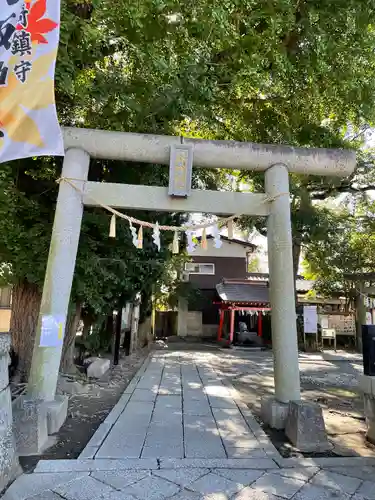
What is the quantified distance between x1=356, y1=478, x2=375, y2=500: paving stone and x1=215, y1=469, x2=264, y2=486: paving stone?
880 millimetres

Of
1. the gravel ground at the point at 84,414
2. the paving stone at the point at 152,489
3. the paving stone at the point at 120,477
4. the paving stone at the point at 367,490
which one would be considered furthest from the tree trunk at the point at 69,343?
the paving stone at the point at 367,490

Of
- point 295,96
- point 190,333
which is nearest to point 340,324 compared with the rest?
point 190,333

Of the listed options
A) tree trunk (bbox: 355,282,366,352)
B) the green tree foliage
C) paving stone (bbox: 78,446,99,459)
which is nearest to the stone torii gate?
paving stone (bbox: 78,446,99,459)

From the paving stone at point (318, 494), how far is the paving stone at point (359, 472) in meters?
0.47

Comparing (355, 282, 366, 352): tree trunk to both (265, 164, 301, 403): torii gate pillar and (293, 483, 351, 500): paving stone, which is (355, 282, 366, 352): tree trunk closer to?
(265, 164, 301, 403): torii gate pillar

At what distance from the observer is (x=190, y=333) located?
2241 cm

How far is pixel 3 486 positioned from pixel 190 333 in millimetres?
19672

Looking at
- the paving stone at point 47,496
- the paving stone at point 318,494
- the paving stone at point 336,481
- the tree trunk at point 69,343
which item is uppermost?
the tree trunk at point 69,343

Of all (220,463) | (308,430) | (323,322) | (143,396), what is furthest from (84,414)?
(323,322)

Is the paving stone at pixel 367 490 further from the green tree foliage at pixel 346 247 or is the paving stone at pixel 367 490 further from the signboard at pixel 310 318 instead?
the green tree foliage at pixel 346 247

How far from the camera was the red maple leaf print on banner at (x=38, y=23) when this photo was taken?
437 centimetres

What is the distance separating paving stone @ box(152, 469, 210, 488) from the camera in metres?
3.28

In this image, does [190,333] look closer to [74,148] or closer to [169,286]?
[169,286]

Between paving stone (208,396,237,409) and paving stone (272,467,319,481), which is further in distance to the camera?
paving stone (208,396,237,409)
